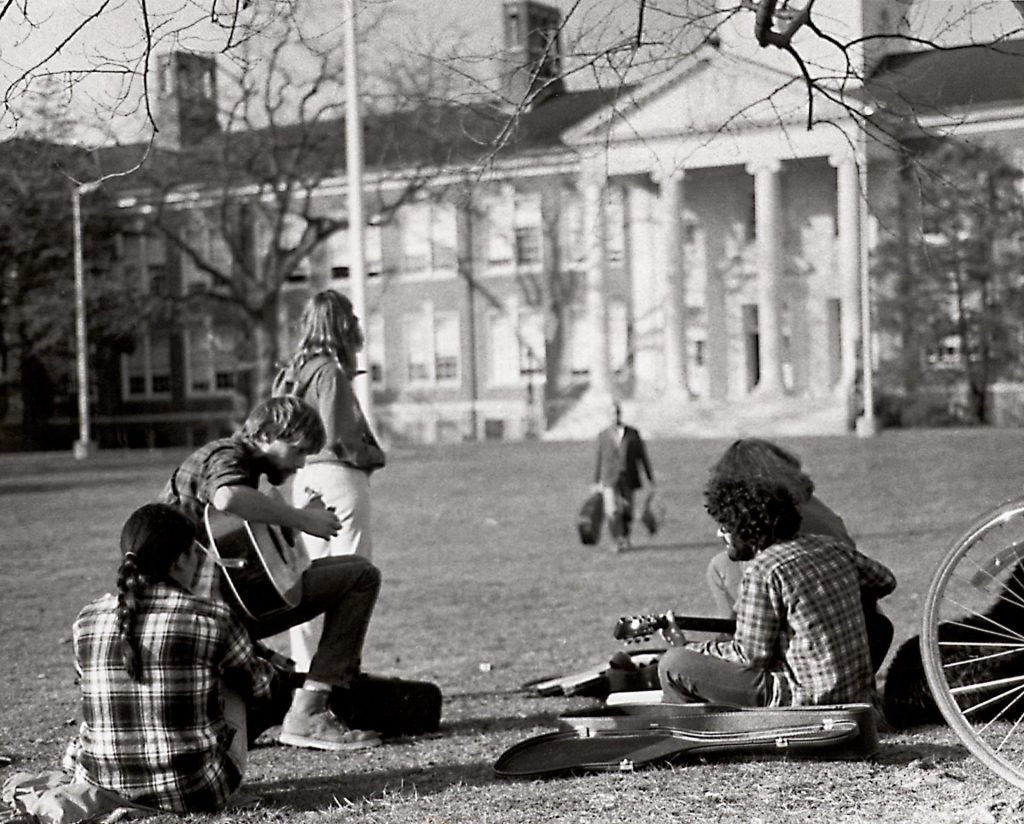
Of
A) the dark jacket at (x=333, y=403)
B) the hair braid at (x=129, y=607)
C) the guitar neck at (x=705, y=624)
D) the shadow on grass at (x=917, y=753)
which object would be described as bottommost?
the shadow on grass at (x=917, y=753)

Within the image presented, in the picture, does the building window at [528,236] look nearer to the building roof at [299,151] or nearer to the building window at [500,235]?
the building window at [500,235]

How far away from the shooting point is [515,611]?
42.2 feet

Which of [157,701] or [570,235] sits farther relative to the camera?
[570,235]

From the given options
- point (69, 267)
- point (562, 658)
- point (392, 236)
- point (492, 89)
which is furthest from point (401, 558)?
point (392, 236)

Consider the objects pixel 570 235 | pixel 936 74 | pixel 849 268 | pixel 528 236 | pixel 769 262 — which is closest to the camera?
pixel 936 74

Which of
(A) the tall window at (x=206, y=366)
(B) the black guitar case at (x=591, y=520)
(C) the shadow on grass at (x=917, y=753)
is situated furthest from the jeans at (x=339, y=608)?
(A) the tall window at (x=206, y=366)

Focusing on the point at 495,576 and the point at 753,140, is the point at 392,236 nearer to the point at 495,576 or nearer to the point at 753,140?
the point at 753,140

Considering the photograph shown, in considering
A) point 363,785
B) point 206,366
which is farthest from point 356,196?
point 206,366

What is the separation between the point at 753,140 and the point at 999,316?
418 inches

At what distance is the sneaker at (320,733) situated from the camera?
21.7 ft

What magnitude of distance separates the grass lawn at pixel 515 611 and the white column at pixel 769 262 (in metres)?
14.0

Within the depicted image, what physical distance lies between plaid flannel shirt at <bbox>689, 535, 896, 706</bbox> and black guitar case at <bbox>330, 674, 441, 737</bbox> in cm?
160

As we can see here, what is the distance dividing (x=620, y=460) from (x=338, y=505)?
509 inches

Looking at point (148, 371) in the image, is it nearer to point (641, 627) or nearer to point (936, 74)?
point (936, 74)
